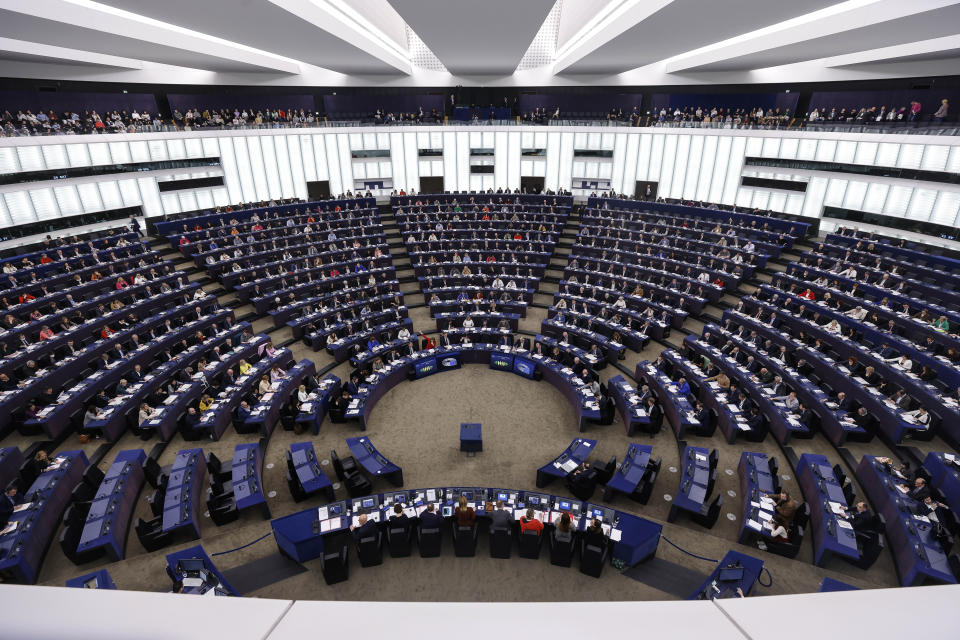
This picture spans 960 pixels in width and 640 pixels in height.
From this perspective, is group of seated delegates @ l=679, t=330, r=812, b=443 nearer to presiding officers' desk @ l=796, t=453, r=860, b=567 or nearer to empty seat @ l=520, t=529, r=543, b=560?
presiding officers' desk @ l=796, t=453, r=860, b=567

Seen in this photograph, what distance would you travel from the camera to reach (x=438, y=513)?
9922mm

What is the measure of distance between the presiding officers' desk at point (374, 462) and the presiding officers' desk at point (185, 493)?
3.49 meters

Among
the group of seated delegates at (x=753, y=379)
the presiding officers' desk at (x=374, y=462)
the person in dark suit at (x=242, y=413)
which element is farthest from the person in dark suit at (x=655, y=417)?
the person in dark suit at (x=242, y=413)

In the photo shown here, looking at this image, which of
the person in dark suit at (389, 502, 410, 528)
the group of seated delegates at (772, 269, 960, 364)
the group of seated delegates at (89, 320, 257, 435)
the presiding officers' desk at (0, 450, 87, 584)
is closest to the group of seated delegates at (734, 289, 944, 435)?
the group of seated delegates at (772, 269, 960, 364)

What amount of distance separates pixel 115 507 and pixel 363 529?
17.4ft

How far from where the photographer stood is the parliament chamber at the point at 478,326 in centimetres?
926

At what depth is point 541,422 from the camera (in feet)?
47.4

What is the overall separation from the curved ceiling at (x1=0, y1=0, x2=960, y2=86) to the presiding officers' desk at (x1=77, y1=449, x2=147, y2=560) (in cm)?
1171

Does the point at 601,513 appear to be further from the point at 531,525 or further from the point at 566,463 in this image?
the point at 566,463

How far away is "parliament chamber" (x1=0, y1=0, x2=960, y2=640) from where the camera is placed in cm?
926

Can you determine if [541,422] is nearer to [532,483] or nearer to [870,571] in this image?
[532,483]

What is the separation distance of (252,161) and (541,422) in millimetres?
26420

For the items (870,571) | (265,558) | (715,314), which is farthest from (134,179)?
(870,571)

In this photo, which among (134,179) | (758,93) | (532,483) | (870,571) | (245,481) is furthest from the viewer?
(758,93)
